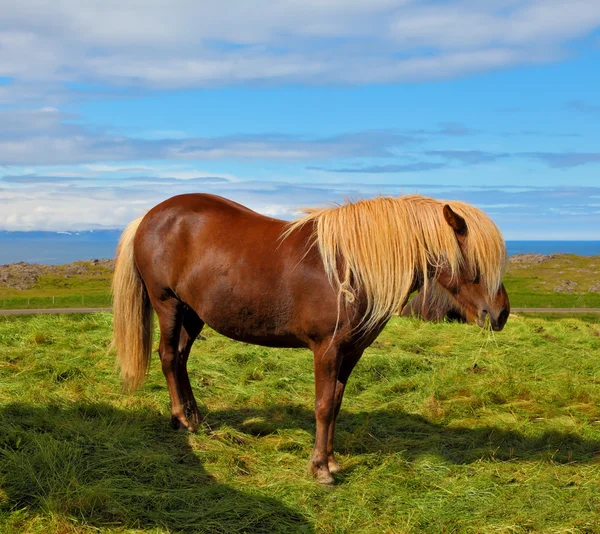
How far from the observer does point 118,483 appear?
4.22 meters

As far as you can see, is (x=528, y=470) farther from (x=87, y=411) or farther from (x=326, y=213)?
(x=87, y=411)

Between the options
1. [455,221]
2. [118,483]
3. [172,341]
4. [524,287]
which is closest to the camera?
[118,483]

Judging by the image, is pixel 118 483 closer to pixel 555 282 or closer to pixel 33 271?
pixel 555 282

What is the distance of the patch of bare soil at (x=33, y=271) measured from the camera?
3461 cm

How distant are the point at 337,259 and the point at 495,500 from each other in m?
1.99

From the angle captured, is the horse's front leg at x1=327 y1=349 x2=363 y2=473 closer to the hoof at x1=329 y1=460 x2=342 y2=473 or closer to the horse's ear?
the hoof at x1=329 y1=460 x2=342 y2=473

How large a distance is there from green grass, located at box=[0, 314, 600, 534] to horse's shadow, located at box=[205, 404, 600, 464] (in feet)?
0.07

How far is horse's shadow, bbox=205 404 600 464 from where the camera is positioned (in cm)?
524

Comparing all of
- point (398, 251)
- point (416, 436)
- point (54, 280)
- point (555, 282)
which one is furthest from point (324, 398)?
point (54, 280)

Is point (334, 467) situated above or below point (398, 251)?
below

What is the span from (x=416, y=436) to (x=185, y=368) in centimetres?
219

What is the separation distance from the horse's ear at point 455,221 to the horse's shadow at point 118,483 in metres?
2.25

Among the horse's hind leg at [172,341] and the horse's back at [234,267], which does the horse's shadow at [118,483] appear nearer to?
the horse's hind leg at [172,341]

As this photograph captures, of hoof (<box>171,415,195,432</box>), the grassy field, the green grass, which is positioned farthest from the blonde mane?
the grassy field
